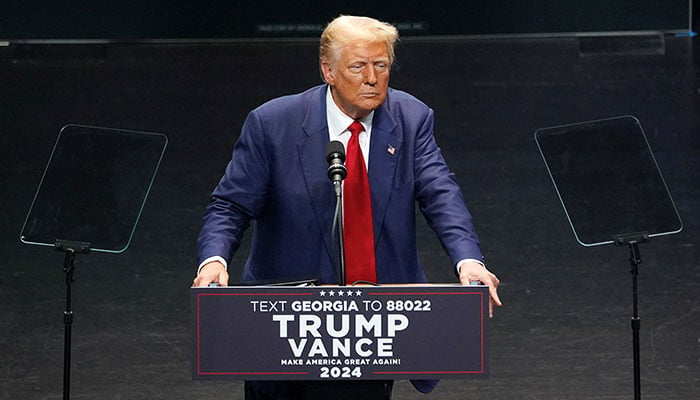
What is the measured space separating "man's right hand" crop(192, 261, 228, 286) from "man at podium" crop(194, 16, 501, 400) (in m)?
0.13

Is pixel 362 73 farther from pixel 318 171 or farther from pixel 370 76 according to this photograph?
pixel 318 171

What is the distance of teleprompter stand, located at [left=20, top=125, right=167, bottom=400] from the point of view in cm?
407

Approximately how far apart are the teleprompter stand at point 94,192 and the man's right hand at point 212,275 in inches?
36.4

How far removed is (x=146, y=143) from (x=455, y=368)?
1628mm

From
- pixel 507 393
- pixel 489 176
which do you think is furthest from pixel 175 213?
pixel 507 393

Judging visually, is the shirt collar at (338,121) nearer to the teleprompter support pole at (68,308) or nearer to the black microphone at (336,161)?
the black microphone at (336,161)

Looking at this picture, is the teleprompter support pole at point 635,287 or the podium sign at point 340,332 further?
the teleprompter support pole at point 635,287

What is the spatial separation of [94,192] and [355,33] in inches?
50.0

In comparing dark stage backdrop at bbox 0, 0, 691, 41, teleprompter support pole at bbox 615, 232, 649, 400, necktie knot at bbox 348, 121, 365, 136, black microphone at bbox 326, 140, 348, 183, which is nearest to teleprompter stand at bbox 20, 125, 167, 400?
necktie knot at bbox 348, 121, 365, 136

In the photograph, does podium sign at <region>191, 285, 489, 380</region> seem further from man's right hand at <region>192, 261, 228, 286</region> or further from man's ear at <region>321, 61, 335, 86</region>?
man's ear at <region>321, 61, 335, 86</region>

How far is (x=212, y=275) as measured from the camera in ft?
10.3

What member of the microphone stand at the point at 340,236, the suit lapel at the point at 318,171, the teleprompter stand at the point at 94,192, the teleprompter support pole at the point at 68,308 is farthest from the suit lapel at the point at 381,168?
the teleprompter support pole at the point at 68,308

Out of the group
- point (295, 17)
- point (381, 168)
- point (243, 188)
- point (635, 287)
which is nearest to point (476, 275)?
point (381, 168)

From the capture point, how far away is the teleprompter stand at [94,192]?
13.4 feet
